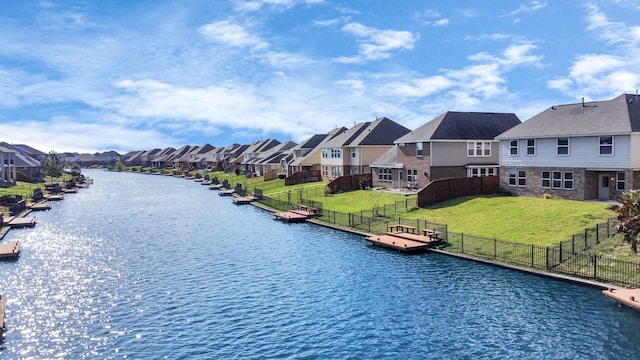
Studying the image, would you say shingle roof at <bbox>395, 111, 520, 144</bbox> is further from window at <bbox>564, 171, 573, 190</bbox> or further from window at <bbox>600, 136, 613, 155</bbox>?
window at <bbox>600, 136, 613, 155</bbox>

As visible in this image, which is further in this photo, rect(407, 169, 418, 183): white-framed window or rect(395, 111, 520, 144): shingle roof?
rect(407, 169, 418, 183): white-framed window

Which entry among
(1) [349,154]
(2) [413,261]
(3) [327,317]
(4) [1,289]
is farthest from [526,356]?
(1) [349,154]

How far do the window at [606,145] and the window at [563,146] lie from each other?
305 centimetres

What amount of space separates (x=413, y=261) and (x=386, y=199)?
2336 centimetres

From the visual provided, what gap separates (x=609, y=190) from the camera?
41.2 meters

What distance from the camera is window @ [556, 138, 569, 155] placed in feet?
140

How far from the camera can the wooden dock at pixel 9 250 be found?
115 feet

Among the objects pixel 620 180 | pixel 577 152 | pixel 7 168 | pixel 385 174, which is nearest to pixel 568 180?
pixel 577 152

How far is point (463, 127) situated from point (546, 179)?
15683 mm

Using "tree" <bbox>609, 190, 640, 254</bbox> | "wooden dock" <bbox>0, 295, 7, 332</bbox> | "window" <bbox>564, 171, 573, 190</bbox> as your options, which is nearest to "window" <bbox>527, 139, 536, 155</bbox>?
"window" <bbox>564, 171, 573, 190</bbox>

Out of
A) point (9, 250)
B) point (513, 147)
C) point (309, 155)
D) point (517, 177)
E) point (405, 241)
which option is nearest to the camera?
point (9, 250)

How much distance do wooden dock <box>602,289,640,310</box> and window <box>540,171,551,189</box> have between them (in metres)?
22.3

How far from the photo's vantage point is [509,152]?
48.8 m

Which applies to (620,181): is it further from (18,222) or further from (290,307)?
(18,222)
